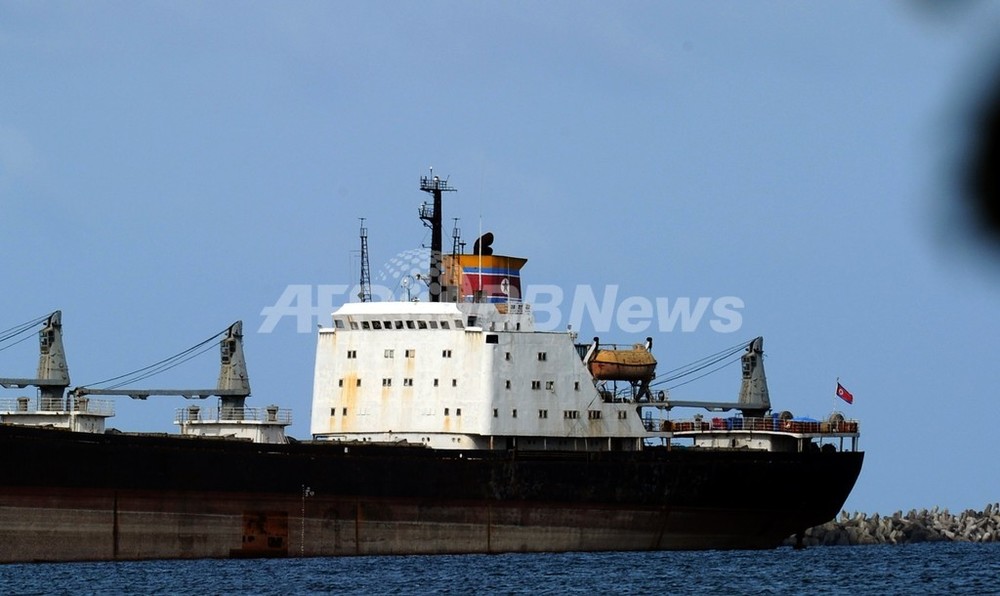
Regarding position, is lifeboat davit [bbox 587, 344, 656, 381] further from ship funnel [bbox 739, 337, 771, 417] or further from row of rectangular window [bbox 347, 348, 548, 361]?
ship funnel [bbox 739, 337, 771, 417]

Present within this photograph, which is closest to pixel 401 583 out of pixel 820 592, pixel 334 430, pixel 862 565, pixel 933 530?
pixel 820 592

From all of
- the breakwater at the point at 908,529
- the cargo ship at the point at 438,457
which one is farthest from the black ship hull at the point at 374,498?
the breakwater at the point at 908,529

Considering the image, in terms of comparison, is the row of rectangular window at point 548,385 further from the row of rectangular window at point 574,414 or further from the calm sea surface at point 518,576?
the calm sea surface at point 518,576

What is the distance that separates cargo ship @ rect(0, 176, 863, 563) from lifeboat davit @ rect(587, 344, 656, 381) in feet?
0.16

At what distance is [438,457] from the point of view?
3466 centimetres

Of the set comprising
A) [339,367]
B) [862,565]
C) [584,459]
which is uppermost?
[339,367]

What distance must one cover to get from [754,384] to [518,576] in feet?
50.4

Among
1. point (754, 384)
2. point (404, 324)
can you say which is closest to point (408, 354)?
point (404, 324)

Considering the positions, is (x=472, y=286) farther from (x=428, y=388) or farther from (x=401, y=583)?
(x=401, y=583)

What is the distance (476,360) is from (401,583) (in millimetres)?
10208

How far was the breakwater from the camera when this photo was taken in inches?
2053

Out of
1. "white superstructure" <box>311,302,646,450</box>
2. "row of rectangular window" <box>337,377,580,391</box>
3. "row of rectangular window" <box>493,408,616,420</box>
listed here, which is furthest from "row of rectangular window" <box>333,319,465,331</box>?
"row of rectangular window" <box>493,408,616,420</box>

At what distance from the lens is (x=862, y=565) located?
36.8 meters

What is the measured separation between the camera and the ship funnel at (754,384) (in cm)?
4219
